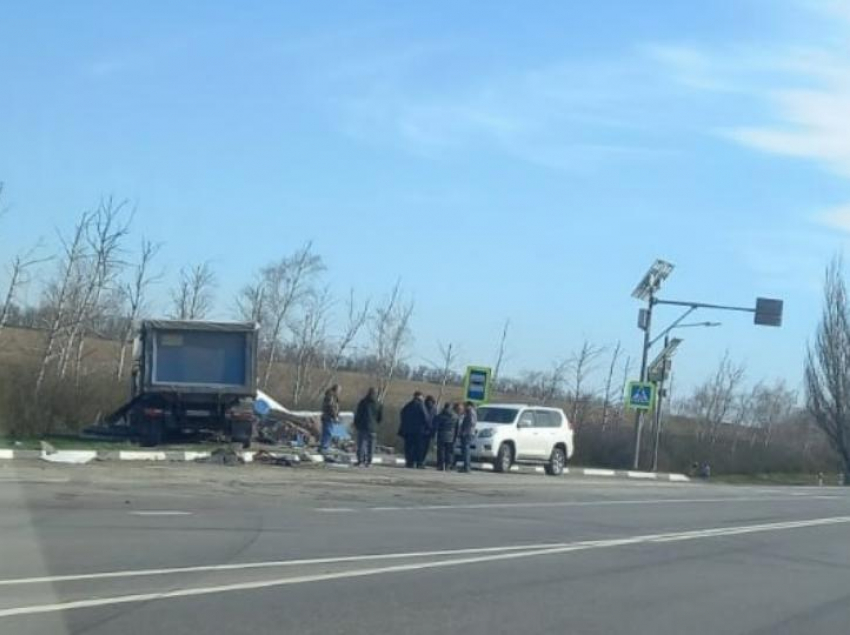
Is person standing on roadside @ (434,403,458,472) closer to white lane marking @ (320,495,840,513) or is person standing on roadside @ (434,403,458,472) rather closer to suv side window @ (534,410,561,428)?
suv side window @ (534,410,561,428)

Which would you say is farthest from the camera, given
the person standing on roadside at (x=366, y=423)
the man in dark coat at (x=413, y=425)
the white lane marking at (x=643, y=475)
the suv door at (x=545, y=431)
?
the white lane marking at (x=643, y=475)

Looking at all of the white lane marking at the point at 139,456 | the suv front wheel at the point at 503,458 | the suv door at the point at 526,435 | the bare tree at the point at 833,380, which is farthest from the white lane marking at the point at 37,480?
the bare tree at the point at 833,380

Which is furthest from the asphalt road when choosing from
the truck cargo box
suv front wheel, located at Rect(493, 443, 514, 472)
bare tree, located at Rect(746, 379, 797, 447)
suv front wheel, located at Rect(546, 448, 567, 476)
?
bare tree, located at Rect(746, 379, 797, 447)

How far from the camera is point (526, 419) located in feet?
117

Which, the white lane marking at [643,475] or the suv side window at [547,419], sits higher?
the suv side window at [547,419]

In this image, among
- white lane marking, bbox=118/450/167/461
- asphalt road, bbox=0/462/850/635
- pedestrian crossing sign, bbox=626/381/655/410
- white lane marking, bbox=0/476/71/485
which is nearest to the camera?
asphalt road, bbox=0/462/850/635

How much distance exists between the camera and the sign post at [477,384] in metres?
36.2

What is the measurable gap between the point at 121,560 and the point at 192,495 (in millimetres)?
8094

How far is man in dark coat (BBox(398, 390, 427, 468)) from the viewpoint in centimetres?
3153

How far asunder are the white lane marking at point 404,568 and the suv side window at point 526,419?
12407 millimetres

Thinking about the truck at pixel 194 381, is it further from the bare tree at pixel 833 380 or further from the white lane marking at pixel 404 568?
the bare tree at pixel 833 380

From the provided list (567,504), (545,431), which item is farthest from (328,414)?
(567,504)

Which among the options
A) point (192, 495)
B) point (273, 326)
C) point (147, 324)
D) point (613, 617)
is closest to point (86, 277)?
point (273, 326)

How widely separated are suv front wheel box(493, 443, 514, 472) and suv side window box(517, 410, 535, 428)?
0.68 m
